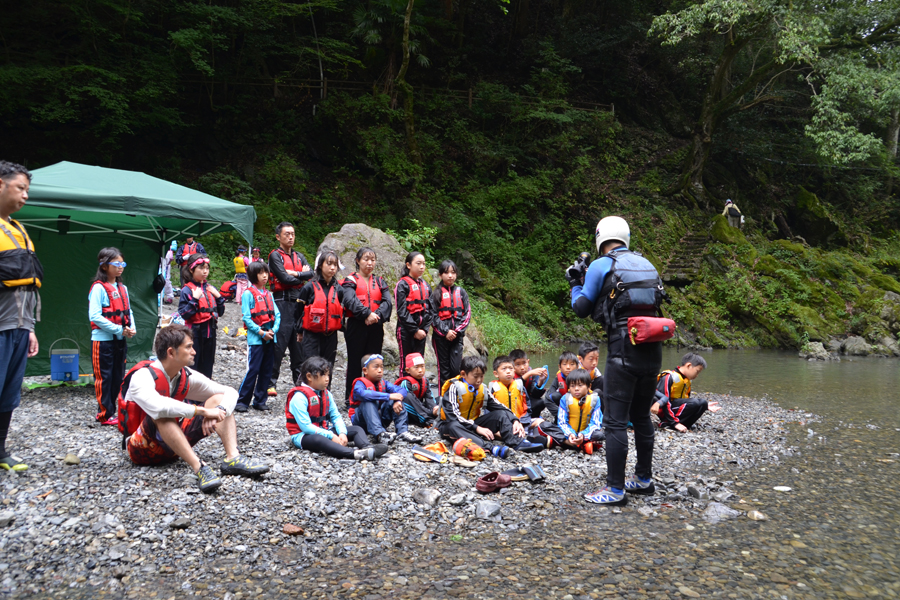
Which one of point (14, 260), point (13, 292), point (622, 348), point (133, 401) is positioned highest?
point (14, 260)

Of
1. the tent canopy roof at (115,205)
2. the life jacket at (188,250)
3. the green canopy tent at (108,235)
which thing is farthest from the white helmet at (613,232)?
the life jacket at (188,250)

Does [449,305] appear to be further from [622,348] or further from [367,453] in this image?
[622,348]

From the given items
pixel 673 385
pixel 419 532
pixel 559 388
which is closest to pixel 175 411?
pixel 419 532

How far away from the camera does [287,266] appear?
24.3 feet

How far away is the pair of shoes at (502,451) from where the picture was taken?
537 centimetres

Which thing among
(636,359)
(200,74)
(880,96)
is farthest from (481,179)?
(636,359)

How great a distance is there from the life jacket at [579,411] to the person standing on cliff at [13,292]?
4636 millimetres

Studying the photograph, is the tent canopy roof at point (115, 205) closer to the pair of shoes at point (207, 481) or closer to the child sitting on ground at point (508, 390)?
the pair of shoes at point (207, 481)

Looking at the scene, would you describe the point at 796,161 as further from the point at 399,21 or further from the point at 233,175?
the point at 233,175

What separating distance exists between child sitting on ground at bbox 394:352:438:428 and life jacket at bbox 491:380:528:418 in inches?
29.7

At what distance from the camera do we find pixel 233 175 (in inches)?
762

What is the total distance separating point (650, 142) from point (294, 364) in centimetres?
2301

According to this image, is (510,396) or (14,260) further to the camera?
(510,396)

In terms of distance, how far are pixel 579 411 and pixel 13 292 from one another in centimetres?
493
